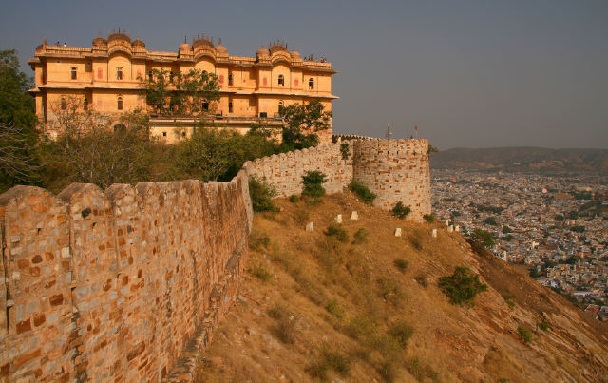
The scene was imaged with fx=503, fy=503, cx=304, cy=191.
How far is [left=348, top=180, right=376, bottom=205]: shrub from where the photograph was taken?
870 inches

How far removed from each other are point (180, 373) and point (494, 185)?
Answer: 403 feet

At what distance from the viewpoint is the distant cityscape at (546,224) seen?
130 feet

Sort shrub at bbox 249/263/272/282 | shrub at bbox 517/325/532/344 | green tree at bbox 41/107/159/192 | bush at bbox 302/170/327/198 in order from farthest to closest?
bush at bbox 302/170/327/198 < shrub at bbox 517/325/532/344 < green tree at bbox 41/107/159/192 < shrub at bbox 249/263/272/282

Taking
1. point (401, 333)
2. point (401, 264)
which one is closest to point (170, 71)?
point (401, 264)

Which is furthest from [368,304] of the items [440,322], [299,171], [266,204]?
[299,171]

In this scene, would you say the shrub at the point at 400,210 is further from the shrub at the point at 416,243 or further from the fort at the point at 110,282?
the fort at the point at 110,282

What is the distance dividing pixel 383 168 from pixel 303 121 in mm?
10256

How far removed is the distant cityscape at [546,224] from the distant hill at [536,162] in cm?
2747

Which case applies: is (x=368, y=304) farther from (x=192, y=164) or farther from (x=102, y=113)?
(x=102, y=113)

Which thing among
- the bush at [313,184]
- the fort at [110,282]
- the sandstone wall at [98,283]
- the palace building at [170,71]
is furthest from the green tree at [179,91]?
the sandstone wall at [98,283]

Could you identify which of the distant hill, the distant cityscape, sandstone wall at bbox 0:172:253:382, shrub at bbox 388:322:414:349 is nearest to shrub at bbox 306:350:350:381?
sandstone wall at bbox 0:172:253:382

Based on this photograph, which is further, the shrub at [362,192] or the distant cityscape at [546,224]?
the distant cityscape at [546,224]

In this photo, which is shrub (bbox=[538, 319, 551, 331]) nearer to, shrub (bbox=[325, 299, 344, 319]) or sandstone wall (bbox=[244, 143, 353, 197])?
shrub (bbox=[325, 299, 344, 319])

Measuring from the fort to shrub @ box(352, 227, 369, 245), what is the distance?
8.77 m
